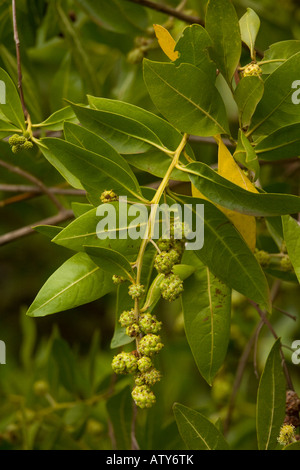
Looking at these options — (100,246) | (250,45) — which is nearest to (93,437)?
(100,246)

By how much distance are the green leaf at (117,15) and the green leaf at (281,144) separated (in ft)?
2.75

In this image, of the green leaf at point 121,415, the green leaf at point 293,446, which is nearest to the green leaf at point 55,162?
the green leaf at point 293,446

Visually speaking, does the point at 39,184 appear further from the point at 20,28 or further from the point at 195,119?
the point at 195,119

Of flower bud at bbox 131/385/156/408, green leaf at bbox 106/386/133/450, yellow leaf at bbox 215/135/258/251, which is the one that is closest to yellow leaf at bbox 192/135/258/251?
yellow leaf at bbox 215/135/258/251

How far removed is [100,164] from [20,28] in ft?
2.81

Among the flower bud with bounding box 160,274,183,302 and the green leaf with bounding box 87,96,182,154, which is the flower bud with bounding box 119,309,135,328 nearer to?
the flower bud with bounding box 160,274,183,302

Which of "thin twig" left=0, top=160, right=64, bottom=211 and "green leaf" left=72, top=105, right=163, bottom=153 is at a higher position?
"thin twig" left=0, top=160, right=64, bottom=211

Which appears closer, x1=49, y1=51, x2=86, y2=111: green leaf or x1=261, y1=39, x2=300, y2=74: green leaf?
x1=261, y1=39, x2=300, y2=74: green leaf

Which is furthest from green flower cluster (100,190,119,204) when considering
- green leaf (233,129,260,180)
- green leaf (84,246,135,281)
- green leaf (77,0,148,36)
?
green leaf (77,0,148,36)

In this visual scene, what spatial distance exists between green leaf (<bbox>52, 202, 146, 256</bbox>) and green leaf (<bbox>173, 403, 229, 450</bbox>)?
0.35 meters

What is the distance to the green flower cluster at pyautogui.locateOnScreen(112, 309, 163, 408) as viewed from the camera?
0.84 metres

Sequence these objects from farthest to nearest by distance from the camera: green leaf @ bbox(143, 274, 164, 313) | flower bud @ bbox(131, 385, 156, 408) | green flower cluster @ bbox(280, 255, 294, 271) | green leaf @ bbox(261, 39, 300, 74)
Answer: green flower cluster @ bbox(280, 255, 294, 271) < green leaf @ bbox(261, 39, 300, 74) < green leaf @ bbox(143, 274, 164, 313) < flower bud @ bbox(131, 385, 156, 408)

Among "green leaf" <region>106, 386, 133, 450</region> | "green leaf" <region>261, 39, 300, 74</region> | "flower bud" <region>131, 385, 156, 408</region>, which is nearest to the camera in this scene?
"flower bud" <region>131, 385, 156, 408</region>

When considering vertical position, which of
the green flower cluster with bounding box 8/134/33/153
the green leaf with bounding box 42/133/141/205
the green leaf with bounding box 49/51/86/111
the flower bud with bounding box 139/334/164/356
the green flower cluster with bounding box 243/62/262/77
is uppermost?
the green leaf with bounding box 49/51/86/111
